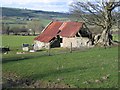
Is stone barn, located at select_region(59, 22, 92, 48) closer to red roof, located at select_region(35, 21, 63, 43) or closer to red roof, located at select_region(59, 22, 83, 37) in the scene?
red roof, located at select_region(59, 22, 83, 37)

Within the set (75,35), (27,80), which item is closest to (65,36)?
(75,35)

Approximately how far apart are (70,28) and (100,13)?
17.0 m

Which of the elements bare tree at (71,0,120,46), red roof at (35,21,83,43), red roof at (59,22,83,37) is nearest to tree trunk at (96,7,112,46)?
bare tree at (71,0,120,46)

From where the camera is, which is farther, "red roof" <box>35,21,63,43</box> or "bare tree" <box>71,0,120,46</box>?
"red roof" <box>35,21,63,43</box>

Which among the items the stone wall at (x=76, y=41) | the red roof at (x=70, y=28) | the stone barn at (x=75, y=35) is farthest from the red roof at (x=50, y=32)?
the stone wall at (x=76, y=41)

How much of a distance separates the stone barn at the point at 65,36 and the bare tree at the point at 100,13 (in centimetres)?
632

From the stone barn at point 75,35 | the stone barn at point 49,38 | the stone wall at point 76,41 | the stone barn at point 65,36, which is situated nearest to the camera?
the stone wall at point 76,41

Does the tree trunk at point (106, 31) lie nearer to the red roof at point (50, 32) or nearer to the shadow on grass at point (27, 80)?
the red roof at point (50, 32)

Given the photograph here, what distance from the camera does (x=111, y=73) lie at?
53.9ft

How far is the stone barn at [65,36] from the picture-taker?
61469 mm

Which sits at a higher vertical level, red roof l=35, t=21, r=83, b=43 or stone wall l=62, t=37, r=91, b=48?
red roof l=35, t=21, r=83, b=43

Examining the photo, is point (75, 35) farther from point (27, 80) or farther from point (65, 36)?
point (27, 80)

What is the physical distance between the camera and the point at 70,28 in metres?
66.2

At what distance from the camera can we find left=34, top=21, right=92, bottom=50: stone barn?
6147cm
